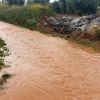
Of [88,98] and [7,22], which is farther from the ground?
[7,22]

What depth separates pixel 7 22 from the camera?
834 inches

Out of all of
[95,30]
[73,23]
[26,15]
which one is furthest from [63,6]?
[95,30]

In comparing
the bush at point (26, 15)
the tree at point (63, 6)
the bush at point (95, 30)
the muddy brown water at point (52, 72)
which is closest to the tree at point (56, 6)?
the tree at point (63, 6)

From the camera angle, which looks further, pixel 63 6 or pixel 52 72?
pixel 63 6

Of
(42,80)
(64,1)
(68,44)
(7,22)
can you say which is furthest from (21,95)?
(64,1)

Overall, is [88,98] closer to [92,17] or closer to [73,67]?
[73,67]

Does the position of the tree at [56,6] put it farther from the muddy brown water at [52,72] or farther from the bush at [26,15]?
the muddy brown water at [52,72]

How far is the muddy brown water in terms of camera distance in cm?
638

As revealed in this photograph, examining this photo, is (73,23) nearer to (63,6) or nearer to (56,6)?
(63,6)

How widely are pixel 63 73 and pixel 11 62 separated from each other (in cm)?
263

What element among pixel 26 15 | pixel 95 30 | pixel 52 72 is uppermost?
pixel 26 15

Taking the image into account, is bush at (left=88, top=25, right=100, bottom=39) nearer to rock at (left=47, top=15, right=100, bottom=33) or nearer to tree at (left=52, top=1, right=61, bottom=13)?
rock at (left=47, top=15, right=100, bottom=33)

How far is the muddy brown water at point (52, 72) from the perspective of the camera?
6.38m

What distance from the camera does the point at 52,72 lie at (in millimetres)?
8086
